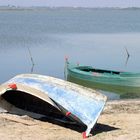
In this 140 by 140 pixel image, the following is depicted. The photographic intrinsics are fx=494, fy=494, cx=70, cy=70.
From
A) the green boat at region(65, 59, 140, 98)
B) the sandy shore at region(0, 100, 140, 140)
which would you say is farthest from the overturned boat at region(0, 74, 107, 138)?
the green boat at region(65, 59, 140, 98)

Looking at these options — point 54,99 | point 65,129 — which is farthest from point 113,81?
point 54,99

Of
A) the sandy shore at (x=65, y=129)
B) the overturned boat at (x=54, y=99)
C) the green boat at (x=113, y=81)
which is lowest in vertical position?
the green boat at (x=113, y=81)

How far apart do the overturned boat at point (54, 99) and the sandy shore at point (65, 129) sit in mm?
308

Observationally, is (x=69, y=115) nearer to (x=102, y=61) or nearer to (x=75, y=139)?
(x=75, y=139)

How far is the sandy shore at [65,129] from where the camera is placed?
9.92m

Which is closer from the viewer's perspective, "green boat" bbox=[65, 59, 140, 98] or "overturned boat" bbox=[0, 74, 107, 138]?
"overturned boat" bbox=[0, 74, 107, 138]

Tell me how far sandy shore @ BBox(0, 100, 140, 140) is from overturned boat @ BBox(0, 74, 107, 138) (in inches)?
12.1

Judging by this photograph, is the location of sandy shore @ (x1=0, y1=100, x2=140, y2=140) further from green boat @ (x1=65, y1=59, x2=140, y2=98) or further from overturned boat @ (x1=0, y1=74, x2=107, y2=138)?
green boat @ (x1=65, y1=59, x2=140, y2=98)

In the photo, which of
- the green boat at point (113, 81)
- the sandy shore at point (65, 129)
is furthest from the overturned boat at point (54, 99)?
the green boat at point (113, 81)

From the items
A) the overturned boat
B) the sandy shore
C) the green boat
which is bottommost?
the green boat

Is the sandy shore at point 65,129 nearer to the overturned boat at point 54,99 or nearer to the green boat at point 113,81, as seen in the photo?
the overturned boat at point 54,99

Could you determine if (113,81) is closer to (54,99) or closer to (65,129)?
(65,129)

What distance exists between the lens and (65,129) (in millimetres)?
10594

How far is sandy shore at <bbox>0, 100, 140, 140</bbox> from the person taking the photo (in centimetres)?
992
